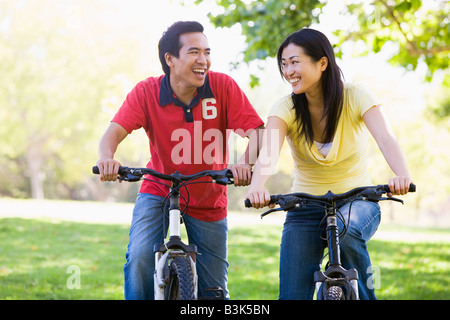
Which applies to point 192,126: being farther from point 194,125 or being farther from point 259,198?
point 259,198

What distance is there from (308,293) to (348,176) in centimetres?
80

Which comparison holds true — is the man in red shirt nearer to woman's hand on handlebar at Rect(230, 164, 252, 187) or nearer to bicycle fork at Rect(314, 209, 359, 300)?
woman's hand on handlebar at Rect(230, 164, 252, 187)

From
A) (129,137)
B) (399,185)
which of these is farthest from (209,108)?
(129,137)

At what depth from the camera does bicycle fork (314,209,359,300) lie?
2.96 meters

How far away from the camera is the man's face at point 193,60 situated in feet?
12.2

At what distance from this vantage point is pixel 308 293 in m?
3.69

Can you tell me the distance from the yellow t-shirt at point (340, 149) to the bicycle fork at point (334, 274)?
1.65ft

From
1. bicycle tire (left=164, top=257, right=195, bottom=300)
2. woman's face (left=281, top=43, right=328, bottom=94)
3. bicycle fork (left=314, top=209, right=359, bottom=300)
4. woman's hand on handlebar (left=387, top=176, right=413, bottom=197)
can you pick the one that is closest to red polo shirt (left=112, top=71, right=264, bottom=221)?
woman's face (left=281, top=43, right=328, bottom=94)

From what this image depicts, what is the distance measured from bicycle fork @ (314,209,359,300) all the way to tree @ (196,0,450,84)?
4587 mm

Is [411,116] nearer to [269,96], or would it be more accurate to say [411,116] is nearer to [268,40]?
[269,96]

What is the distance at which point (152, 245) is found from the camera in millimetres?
3514

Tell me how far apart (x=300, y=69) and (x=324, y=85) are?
0.73ft

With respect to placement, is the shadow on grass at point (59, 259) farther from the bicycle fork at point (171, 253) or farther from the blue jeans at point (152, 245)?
the bicycle fork at point (171, 253)

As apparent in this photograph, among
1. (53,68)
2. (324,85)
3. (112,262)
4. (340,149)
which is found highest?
(53,68)
